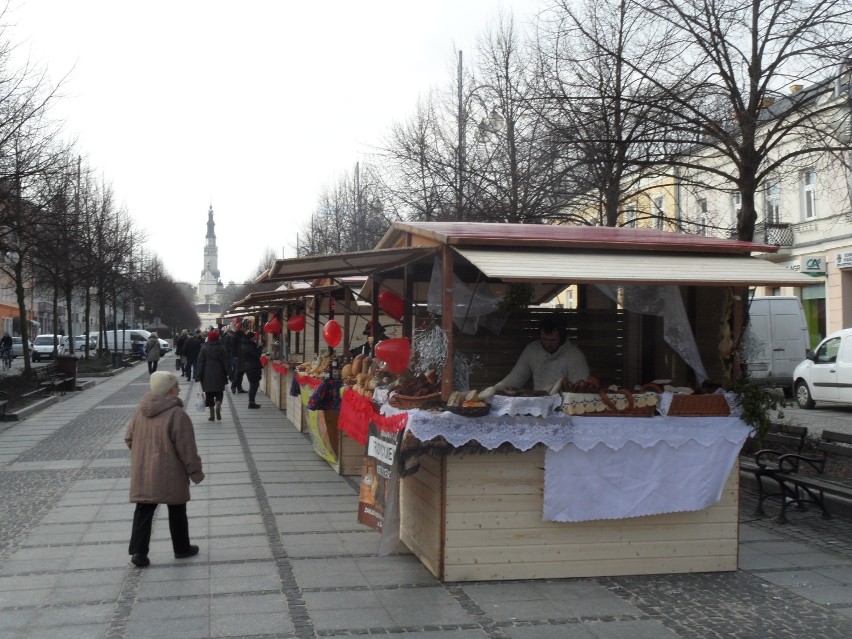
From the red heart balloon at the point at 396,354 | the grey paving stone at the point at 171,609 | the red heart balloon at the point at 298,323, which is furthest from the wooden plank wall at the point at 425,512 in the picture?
the red heart balloon at the point at 298,323

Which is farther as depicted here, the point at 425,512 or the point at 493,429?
the point at 425,512

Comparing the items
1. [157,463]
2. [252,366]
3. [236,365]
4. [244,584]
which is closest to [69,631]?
[244,584]

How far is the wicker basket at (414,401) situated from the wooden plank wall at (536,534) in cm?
47

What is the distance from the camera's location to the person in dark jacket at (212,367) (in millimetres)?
17422

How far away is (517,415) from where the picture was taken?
263 inches

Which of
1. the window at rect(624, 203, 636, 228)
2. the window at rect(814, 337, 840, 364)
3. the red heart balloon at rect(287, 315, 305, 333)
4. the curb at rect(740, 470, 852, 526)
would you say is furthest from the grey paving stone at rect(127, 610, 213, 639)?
the window at rect(814, 337, 840, 364)

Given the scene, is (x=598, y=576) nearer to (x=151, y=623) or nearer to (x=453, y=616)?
(x=453, y=616)

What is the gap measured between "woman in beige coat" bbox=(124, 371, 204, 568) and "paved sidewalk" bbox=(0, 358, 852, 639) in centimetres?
35

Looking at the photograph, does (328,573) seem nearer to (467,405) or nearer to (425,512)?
(425,512)

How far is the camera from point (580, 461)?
6848 mm

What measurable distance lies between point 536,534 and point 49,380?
21648 mm

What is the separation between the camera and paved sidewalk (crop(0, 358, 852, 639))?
5.72 meters

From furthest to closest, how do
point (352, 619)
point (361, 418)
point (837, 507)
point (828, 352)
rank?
1. point (828, 352)
2. point (837, 507)
3. point (361, 418)
4. point (352, 619)

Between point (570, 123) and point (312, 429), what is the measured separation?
18.6ft
